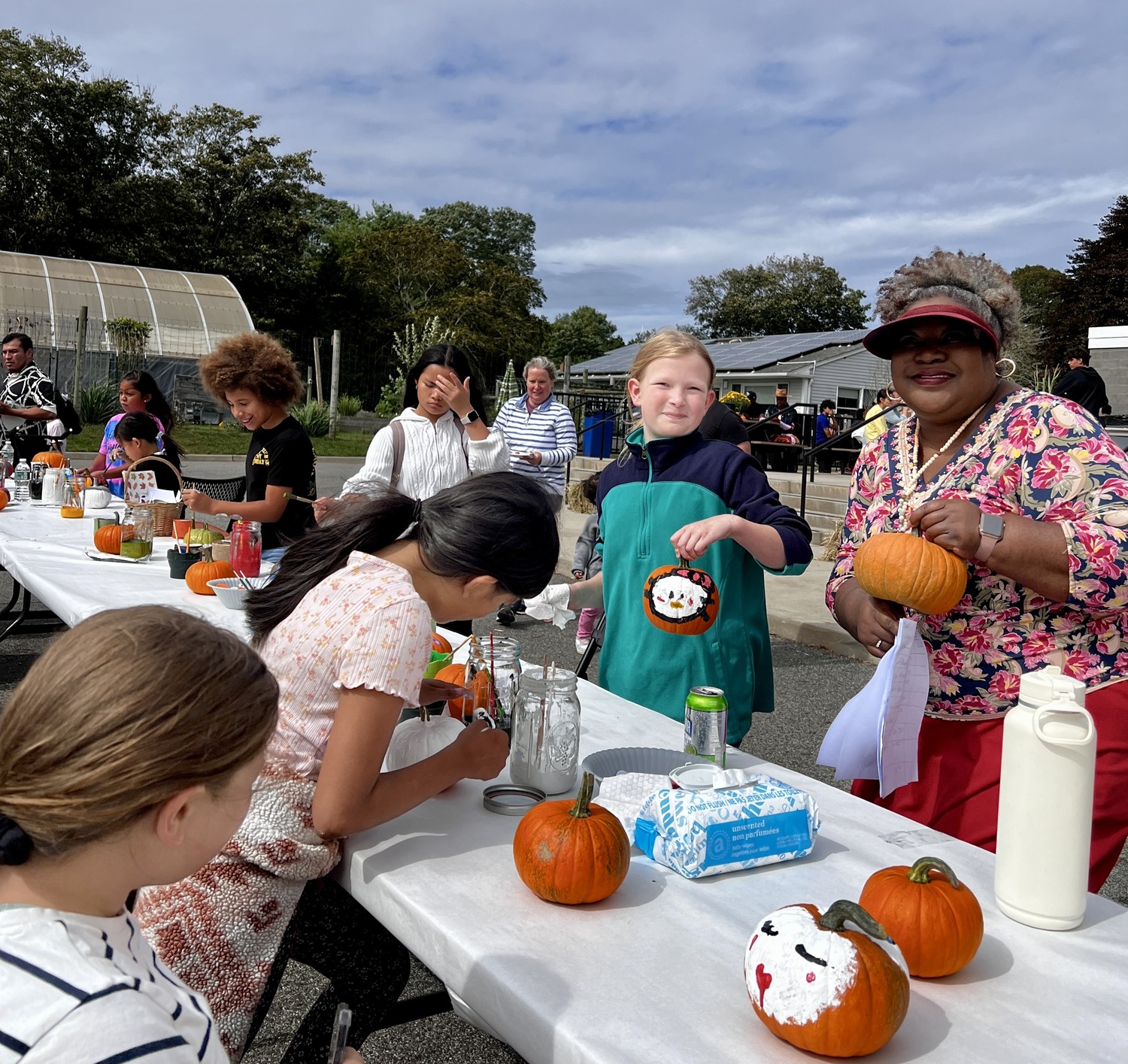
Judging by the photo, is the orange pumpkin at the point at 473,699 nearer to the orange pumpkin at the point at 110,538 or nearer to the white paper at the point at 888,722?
the white paper at the point at 888,722

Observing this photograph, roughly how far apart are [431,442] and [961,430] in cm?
309

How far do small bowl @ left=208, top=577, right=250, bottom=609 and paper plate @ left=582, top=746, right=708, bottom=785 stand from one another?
1.87m

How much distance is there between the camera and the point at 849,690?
5934 millimetres

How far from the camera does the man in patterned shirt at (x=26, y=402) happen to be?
844 cm

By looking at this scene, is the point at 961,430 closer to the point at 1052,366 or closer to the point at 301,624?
the point at 301,624

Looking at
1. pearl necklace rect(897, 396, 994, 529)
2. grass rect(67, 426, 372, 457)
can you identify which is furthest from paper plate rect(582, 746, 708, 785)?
grass rect(67, 426, 372, 457)

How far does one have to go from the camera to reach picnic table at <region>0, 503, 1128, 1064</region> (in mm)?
1105

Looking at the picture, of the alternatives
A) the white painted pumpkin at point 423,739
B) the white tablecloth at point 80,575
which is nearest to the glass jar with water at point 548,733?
the white painted pumpkin at point 423,739

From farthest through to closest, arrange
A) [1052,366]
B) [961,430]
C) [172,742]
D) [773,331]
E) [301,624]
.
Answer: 1. [773,331]
2. [1052,366]
3. [961,430]
4. [301,624]
5. [172,742]

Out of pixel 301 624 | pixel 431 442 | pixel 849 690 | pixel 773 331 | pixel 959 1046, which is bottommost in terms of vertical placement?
pixel 849 690

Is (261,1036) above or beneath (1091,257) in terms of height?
beneath

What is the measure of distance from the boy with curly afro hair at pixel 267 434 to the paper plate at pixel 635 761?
296 cm

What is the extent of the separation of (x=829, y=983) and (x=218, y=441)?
67.1 ft

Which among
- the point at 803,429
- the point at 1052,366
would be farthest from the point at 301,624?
the point at 1052,366
